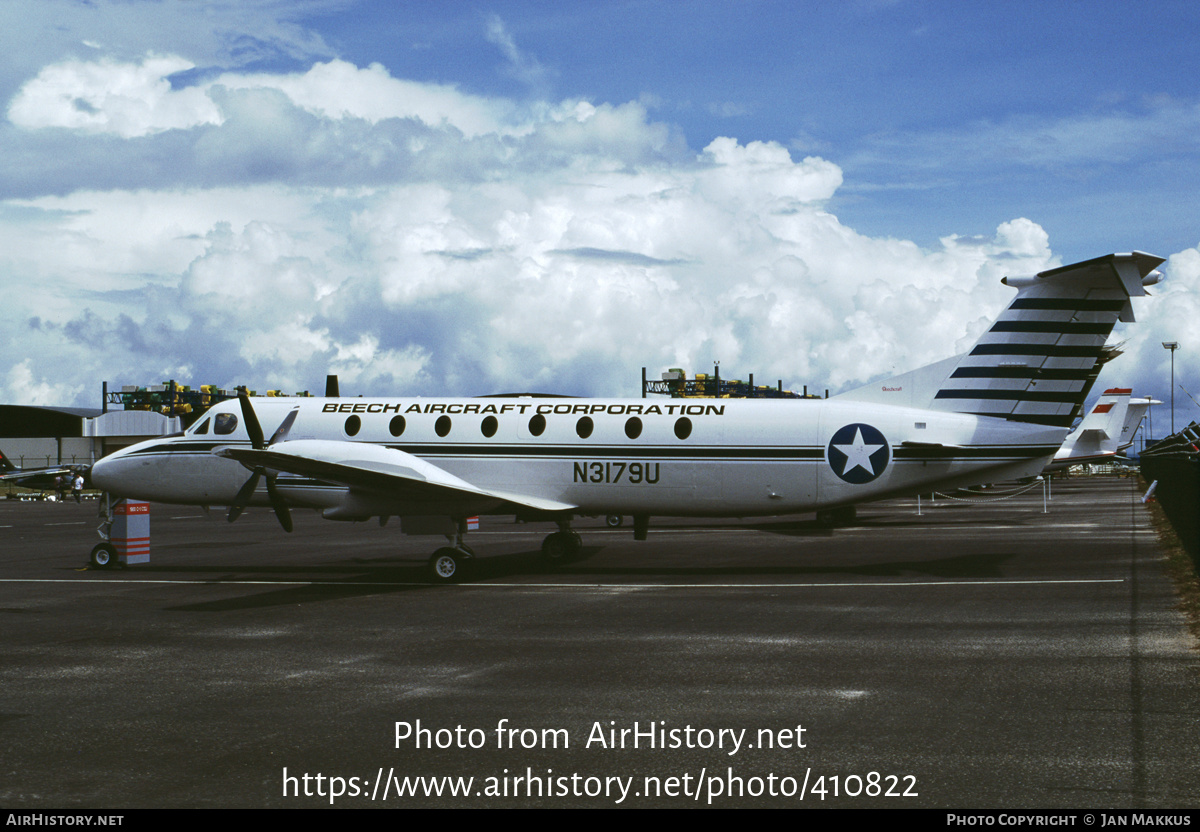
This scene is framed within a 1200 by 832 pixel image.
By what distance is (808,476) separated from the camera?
19156 millimetres

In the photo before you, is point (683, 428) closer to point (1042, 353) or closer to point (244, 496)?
point (1042, 353)

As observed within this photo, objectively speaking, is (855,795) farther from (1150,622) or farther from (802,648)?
(1150,622)

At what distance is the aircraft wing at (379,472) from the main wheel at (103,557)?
569 cm

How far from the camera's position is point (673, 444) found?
64.7ft

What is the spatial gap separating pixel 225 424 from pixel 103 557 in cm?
412

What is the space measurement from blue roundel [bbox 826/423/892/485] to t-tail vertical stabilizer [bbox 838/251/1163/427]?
1.52 meters

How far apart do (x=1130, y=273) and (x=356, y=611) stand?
14605mm

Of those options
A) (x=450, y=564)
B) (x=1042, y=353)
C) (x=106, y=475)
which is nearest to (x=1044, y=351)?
(x=1042, y=353)

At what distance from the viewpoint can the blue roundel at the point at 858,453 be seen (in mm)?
18859

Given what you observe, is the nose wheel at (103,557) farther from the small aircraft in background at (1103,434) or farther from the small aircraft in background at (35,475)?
the small aircraft in background at (1103,434)

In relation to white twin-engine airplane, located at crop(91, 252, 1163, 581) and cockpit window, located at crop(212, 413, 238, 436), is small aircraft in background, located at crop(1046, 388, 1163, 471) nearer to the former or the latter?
white twin-engine airplane, located at crop(91, 252, 1163, 581)

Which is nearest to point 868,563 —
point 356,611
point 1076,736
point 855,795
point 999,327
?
point 999,327

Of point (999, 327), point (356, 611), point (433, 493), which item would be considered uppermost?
point (999, 327)
